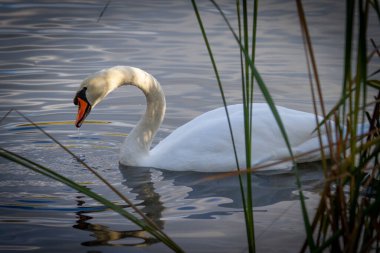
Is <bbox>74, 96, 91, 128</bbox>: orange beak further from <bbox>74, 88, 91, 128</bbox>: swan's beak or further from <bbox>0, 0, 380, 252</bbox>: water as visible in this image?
<bbox>0, 0, 380, 252</bbox>: water

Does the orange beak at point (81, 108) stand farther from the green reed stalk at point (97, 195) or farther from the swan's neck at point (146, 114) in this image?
the green reed stalk at point (97, 195)

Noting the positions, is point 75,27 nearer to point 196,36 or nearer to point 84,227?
point 196,36

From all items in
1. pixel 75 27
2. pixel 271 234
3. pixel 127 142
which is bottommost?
pixel 271 234

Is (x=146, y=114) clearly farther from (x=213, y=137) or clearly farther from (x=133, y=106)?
(x=133, y=106)

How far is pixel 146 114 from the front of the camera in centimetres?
680

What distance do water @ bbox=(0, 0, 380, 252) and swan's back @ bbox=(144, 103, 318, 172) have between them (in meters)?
0.13

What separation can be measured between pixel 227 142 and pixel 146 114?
91 cm

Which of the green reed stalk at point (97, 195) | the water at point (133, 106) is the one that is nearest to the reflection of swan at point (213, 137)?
the water at point (133, 106)

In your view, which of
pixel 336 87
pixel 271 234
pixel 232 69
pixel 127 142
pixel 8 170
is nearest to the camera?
pixel 271 234

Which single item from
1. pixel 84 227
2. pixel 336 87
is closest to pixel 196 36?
pixel 336 87

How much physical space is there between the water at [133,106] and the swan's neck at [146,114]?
0.61 ft

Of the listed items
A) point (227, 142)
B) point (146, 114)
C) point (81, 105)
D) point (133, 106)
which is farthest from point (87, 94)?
point (133, 106)

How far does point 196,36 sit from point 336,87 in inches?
129

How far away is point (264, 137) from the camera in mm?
6273
